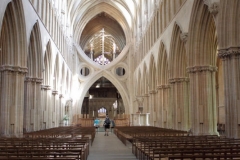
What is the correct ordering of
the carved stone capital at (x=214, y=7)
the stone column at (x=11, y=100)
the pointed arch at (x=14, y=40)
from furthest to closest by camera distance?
the pointed arch at (x=14, y=40) → the stone column at (x=11, y=100) → the carved stone capital at (x=214, y=7)

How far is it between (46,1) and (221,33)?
53.5ft

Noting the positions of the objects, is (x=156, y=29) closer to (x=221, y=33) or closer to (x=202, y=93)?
(x=202, y=93)

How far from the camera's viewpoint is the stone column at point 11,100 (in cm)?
1834

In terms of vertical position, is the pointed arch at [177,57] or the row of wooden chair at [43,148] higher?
the pointed arch at [177,57]

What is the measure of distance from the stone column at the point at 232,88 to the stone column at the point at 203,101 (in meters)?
4.38

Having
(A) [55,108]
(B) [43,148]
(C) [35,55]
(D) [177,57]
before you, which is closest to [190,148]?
(B) [43,148]

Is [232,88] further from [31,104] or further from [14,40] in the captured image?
[31,104]

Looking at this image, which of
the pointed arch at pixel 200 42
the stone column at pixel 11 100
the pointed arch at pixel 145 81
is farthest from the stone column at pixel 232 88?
the pointed arch at pixel 145 81

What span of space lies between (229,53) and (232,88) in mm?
1571

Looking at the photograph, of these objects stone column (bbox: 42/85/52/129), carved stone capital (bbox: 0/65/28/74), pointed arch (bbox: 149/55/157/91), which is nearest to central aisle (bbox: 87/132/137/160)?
carved stone capital (bbox: 0/65/28/74)

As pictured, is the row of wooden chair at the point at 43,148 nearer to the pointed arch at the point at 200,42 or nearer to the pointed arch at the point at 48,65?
the pointed arch at the point at 200,42

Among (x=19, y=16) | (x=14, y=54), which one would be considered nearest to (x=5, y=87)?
(x=14, y=54)

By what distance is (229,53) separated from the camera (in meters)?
14.8

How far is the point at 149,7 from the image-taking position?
34688 millimetres
